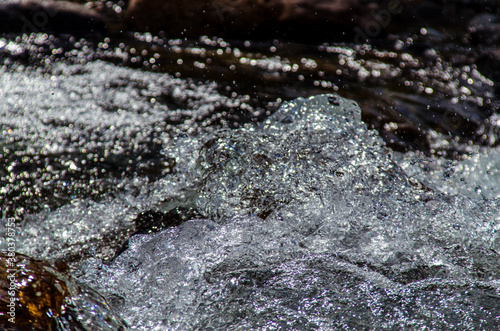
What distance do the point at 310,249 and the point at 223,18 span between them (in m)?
2.98

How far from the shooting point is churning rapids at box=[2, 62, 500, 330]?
182 cm

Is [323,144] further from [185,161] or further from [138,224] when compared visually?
[138,224]

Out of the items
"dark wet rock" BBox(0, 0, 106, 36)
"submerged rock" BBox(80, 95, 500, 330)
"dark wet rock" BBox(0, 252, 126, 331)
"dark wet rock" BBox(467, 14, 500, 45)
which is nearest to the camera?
"dark wet rock" BBox(0, 252, 126, 331)

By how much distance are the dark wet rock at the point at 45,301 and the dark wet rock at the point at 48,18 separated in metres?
3.25

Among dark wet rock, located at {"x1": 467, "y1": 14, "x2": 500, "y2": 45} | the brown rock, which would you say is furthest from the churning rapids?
dark wet rock, located at {"x1": 467, "y1": 14, "x2": 500, "y2": 45}

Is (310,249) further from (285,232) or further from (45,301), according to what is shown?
(45,301)

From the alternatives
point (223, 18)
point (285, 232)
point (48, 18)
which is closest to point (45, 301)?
point (285, 232)

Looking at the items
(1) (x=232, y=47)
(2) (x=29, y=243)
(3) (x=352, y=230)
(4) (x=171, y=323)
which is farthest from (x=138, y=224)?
(1) (x=232, y=47)

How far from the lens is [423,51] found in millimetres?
4477

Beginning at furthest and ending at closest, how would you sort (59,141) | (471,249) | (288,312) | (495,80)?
(495,80) → (59,141) → (471,249) → (288,312)

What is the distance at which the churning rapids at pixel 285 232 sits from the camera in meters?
1.82

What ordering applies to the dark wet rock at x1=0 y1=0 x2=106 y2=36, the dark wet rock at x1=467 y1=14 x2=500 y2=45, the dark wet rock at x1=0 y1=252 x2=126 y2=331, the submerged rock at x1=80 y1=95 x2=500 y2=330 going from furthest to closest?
the dark wet rock at x1=467 y1=14 x2=500 y2=45 → the dark wet rock at x1=0 y1=0 x2=106 y2=36 → the submerged rock at x1=80 y1=95 x2=500 y2=330 → the dark wet rock at x1=0 y1=252 x2=126 y2=331

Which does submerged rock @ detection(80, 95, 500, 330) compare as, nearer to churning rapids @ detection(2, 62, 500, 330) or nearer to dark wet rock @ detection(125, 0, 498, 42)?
churning rapids @ detection(2, 62, 500, 330)

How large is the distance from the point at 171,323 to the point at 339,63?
2.98 metres
